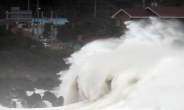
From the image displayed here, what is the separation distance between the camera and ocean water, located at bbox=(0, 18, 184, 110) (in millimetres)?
12508

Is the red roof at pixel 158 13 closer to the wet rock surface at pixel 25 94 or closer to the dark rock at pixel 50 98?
the wet rock surface at pixel 25 94

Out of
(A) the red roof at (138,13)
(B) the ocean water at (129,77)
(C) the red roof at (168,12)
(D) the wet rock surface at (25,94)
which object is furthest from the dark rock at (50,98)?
(A) the red roof at (138,13)

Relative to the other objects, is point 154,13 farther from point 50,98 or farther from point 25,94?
point 50,98

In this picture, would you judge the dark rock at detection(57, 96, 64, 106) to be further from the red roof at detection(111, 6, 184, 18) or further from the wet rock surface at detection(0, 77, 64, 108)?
the red roof at detection(111, 6, 184, 18)

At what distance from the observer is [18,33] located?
43781mm

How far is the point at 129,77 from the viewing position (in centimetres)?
1466

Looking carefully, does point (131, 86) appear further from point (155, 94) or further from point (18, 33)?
point (18, 33)

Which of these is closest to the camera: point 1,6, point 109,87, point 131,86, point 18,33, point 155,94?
point 155,94

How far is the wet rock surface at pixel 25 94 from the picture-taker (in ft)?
74.2

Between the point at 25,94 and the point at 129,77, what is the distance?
40.9ft

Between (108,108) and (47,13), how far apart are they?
44.2 m

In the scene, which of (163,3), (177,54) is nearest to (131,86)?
(177,54)

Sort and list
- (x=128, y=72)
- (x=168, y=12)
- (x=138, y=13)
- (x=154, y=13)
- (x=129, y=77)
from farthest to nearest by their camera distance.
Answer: (x=138, y=13) < (x=154, y=13) < (x=168, y=12) < (x=128, y=72) < (x=129, y=77)

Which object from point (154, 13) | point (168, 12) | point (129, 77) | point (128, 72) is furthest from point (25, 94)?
point (168, 12)
